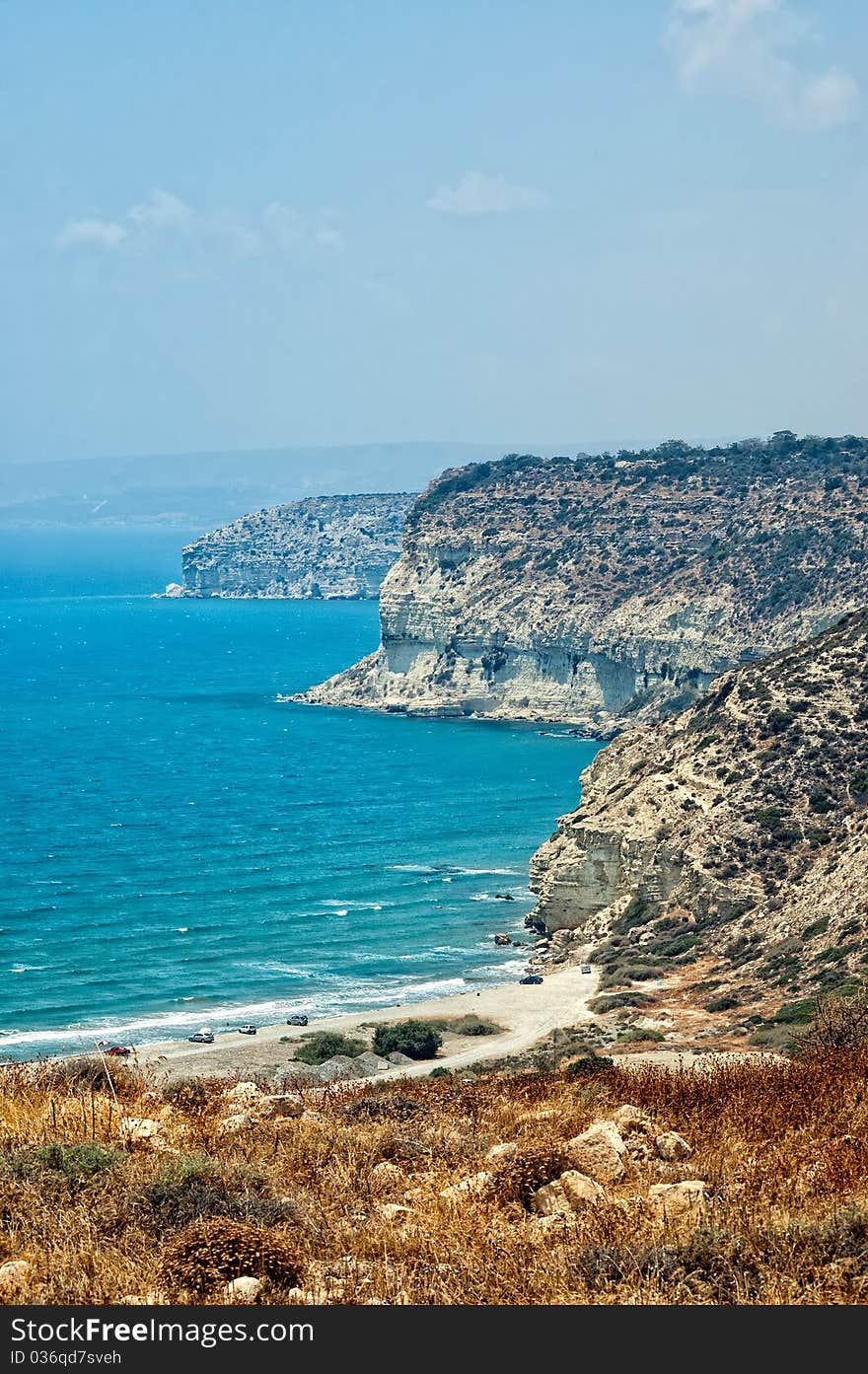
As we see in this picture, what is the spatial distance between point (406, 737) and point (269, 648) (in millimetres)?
66411

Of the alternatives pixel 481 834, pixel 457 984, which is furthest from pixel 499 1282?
pixel 481 834

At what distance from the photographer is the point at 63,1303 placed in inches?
385

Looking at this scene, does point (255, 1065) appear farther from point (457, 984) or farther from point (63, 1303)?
point (63, 1303)

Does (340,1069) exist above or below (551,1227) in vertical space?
below

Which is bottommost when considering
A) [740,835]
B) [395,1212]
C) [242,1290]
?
[740,835]

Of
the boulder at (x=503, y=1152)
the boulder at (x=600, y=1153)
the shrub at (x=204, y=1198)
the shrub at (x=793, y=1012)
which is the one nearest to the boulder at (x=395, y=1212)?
the shrub at (x=204, y=1198)

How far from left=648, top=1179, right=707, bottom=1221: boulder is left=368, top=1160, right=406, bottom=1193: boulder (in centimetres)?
224

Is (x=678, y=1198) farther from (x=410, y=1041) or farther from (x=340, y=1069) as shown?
(x=410, y=1041)

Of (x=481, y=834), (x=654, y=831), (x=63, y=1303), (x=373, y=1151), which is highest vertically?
(x=63, y=1303)

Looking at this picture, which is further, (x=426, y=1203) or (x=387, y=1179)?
(x=387, y=1179)

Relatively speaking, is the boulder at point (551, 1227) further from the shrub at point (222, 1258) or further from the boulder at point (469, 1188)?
the shrub at point (222, 1258)

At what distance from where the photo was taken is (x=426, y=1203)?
12523 millimetres

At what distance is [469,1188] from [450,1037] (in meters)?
34.0

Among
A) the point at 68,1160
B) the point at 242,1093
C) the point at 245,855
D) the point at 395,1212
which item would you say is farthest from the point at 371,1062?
the point at 245,855
